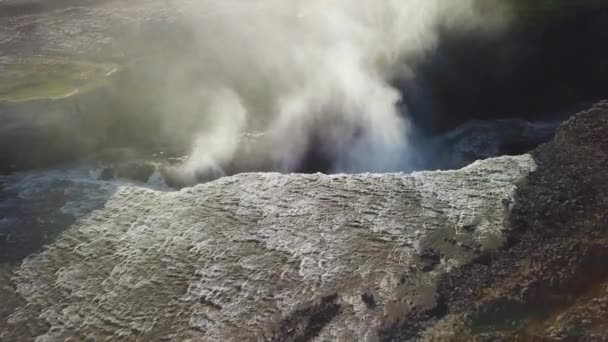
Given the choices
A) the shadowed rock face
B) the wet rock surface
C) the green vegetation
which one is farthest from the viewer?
the green vegetation

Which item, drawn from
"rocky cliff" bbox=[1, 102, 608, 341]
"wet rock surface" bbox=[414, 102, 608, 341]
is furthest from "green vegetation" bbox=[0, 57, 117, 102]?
"wet rock surface" bbox=[414, 102, 608, 341]

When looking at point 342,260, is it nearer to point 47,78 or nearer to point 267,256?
point 267,256

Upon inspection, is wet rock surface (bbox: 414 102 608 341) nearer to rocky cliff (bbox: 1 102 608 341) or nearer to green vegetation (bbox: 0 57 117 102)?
rocky cliff (bbox: 1 102 608 341)

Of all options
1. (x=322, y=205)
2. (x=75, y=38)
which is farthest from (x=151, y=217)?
A: (x=75, y=38)

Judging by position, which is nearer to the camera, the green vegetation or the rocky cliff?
the rocky cliff

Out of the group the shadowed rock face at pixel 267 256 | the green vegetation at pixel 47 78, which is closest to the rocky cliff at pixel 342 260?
the shadowed rock face at pixel 267 256

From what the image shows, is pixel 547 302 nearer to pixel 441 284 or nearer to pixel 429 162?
pixel 441 284
